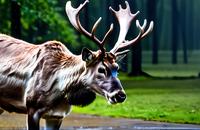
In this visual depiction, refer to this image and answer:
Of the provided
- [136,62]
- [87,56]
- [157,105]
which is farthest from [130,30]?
[87,56]

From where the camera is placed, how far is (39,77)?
8.47 m

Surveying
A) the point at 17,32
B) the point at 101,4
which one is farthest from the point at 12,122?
the point at 101,4

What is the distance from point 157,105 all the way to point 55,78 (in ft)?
27.3

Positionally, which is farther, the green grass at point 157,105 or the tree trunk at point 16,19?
the tree trunk at point 16,19

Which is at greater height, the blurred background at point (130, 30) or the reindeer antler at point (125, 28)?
the reindeer antler at point (125, 28)

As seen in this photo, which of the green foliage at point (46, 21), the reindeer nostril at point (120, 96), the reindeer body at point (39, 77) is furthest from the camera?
the green foliage at point (46, 21)

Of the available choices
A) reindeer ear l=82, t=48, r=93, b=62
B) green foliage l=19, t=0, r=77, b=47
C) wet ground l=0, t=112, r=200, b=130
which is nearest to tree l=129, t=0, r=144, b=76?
green foliage l=19, t=0, r=77, b=47

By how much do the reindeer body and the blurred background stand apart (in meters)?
3.29

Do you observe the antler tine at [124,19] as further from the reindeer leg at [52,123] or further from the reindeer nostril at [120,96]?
the reindeer leg at [52,123]

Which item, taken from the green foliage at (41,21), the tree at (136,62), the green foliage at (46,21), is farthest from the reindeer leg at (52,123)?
the tree at (136,62)

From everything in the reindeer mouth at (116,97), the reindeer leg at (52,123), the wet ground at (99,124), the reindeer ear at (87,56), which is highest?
the reindeer ear at (87,56)

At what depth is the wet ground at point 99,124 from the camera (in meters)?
12.4

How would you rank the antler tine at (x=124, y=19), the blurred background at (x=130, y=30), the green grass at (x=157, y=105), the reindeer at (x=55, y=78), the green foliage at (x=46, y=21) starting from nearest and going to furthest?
the reindeer at (x=55, y=78) → the antler tine at (x=124, y=19) → the green grass at (x=157, y=105) → the green foliage at (x=46, y=21) → the blurred background at (x=130, y=30)

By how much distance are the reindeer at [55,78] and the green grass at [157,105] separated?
5.37 metres
